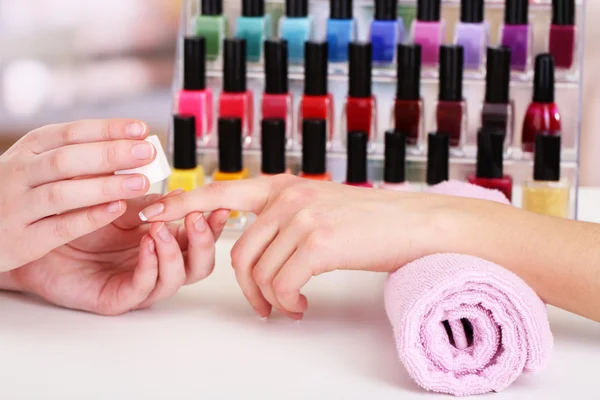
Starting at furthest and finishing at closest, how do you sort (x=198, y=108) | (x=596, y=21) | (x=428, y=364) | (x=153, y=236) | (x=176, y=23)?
1. (x=176, y=23)
2. (x=596, y=21)
3. (x=198, y=108)
4. (x=153, y=236)
5. (x=428, y=364)

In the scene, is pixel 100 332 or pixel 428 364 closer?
pixel 428 364

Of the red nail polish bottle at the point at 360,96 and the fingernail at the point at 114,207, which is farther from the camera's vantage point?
the red nail polish bottle at the point at 360,96

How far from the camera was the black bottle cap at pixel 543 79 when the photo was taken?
4.18 feet

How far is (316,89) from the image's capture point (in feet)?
4.35

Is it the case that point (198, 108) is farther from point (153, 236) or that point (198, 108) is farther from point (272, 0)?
point (153, 236)

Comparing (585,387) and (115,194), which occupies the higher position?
(115,194)

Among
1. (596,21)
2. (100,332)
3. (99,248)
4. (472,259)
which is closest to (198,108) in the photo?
(99,248)

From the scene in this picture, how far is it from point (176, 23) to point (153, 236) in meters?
1.77

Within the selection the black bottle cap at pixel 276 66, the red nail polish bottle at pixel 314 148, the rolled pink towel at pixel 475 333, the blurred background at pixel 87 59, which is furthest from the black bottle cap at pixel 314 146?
the blurred background at pixel 87 59

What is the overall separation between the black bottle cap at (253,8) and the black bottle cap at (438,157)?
0.98ft

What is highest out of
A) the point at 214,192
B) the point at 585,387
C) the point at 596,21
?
the point at 596,21

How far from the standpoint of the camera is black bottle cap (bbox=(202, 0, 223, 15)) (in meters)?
1.38

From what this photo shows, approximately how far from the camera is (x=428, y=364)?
0.80 meters

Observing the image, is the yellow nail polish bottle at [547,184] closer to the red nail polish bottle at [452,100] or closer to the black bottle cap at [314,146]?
the red nail polish bottle at [452,100]
